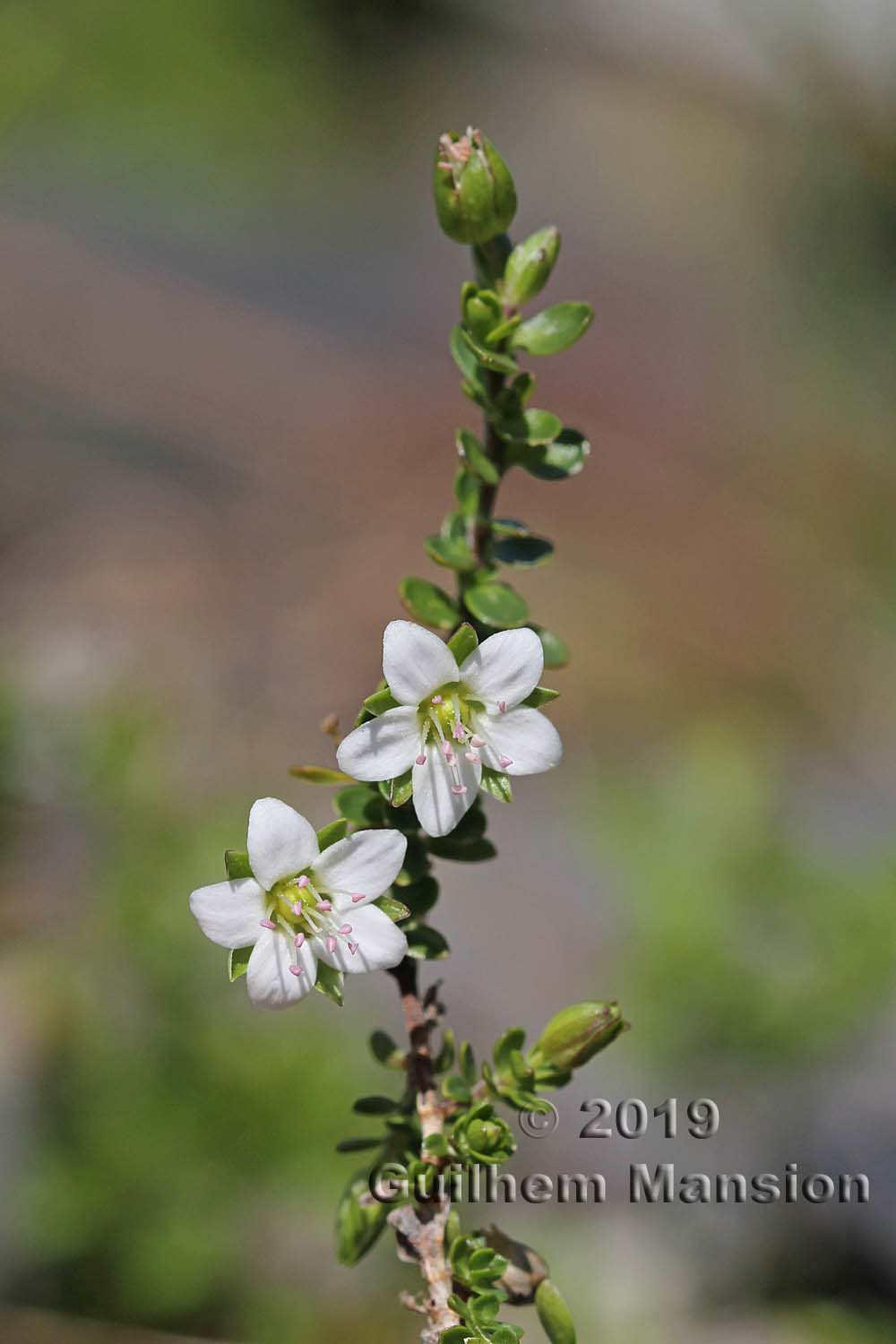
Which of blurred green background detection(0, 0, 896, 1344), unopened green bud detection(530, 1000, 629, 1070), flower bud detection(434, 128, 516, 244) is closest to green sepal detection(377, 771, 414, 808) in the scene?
unopened green bud detection(530, 1000, 629, 1070)

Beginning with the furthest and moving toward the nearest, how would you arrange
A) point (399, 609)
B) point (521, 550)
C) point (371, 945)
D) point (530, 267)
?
point (399, 609) → point (521, 550) → point (530, 267) → point (371, 945)

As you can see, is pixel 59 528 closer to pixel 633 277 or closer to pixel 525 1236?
pixel 525 1236

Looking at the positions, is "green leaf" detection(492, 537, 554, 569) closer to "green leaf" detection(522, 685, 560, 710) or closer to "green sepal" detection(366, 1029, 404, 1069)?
"green leaf" detection(522, 685, 560, 710)

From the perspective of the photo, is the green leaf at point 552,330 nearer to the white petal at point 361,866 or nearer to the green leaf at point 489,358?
the green leaf at point 489,358

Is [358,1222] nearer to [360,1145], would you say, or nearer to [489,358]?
[360,1145]

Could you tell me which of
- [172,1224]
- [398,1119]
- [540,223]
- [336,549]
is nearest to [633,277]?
[540,223]

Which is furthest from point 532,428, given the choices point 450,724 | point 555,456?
point 450,724
